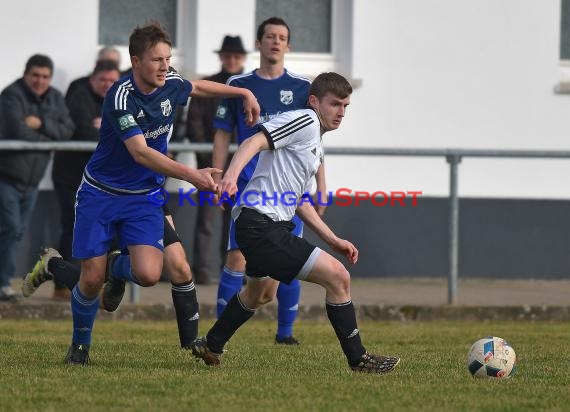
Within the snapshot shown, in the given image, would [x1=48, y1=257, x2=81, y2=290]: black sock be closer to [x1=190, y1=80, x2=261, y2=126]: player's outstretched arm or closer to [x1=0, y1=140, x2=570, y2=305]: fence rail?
[x1=190, y1=80, x2=261, y2=126]: player's outstretched arm

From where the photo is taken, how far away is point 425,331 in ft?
37.8

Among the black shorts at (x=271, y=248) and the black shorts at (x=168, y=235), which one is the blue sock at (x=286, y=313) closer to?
the black shorts at (x=168, y=235)

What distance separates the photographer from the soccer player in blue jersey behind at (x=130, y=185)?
26.8 ft

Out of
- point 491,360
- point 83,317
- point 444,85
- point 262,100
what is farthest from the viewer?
point 444,85

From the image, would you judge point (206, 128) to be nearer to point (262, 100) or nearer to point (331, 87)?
point (262, 100)

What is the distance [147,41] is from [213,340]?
5.71 ft

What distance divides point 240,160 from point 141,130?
85 cm

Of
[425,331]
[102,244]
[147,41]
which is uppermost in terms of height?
[147,41]

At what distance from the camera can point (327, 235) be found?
8086 mm

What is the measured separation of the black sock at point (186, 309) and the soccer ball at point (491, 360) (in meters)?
1.73

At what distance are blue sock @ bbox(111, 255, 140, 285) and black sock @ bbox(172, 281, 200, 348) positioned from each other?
0.93ft

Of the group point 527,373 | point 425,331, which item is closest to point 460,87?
point 425,331

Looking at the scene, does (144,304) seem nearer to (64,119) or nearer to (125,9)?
(64,119)

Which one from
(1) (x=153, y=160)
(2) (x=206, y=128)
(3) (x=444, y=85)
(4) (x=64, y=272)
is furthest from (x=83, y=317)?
(3) (x=444, y=85)
